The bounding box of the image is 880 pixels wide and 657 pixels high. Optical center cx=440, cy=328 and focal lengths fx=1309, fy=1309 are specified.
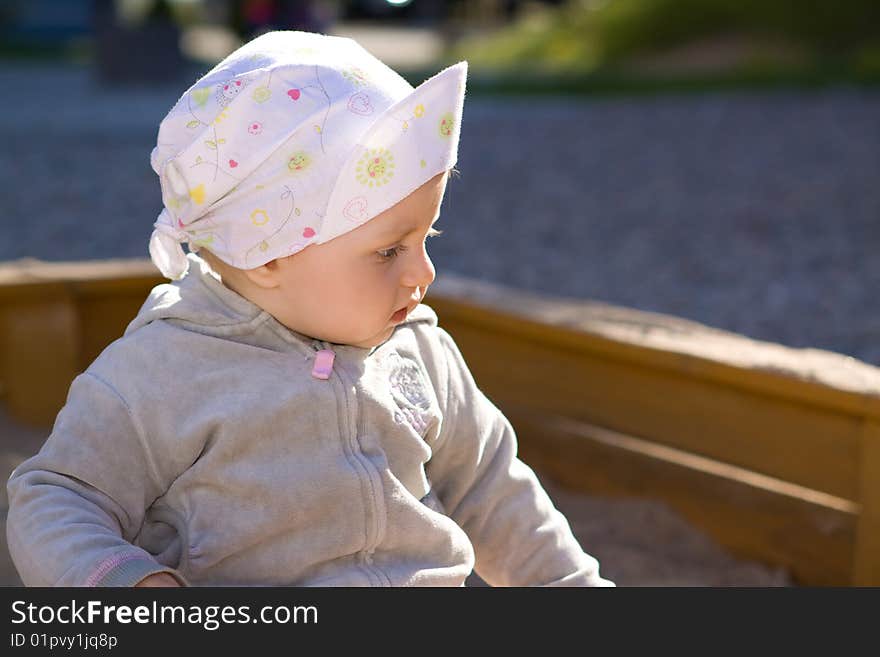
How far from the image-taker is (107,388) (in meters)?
1.63

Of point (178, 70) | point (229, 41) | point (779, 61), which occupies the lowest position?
point (229, 41)

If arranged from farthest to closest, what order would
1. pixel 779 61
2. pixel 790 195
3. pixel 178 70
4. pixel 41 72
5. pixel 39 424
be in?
pixel 41 72, pixel 178 70, pixel 779 61, pixel 790 195, pixel 39 424

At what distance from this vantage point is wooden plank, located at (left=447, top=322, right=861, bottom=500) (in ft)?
8.93

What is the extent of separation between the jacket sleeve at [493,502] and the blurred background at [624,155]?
2736 mm

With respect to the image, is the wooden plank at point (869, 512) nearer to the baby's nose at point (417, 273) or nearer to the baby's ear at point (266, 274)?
the baby's nose at point (417, 273)

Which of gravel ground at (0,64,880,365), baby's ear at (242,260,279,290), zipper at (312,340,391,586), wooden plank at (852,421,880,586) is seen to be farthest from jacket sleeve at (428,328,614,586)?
gravel ground at (0,64,880,365)

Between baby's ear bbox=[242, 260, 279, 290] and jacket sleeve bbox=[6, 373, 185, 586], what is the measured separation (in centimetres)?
23

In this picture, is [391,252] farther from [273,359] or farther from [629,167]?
[629,167]

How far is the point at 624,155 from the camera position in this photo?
912 cm

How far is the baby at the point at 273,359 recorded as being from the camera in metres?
1.62

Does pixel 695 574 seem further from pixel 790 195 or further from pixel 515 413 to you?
pixel 790 195

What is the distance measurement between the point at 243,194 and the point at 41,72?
16850 millimetres
